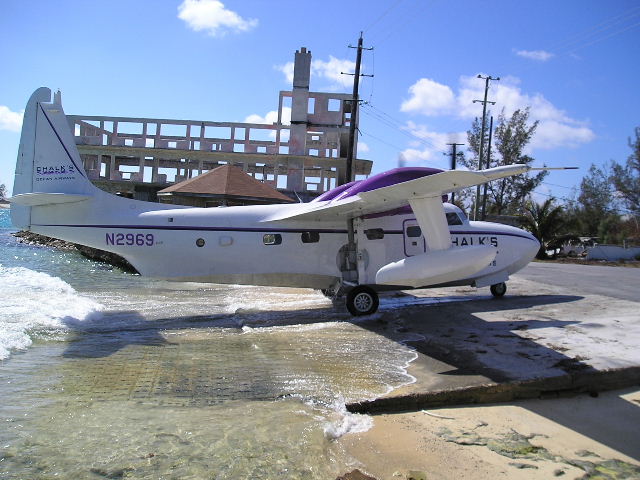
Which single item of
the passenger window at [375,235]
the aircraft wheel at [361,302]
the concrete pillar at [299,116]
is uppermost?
the concrete pillar at [299,116]

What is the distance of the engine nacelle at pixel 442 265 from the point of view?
909 cm

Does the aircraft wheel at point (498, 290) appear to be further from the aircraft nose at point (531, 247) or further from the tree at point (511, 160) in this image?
the tree at point (511, 160)

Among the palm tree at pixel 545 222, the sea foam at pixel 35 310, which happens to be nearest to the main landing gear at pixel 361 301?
the sea foam at pixel 35 310

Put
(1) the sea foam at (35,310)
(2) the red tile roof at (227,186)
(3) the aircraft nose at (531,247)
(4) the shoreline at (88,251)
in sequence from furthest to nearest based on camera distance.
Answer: (4) the shoreline at (88,251) < (2) the red tile roof at (227,186) < (3) the aircraft nose at (531,247) < (1) the sea foam at (35,310)

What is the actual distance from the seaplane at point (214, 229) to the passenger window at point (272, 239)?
0.9 inches

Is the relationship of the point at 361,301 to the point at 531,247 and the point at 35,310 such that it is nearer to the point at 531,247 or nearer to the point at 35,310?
the point at 531,247

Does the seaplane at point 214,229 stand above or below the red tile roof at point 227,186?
→ below

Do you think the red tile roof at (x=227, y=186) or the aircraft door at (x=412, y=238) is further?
the red tile roof at (x=227, y=186)

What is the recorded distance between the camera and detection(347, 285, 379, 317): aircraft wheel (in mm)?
10789

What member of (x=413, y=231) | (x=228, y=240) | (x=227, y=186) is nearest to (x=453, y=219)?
(x=413, y=231)

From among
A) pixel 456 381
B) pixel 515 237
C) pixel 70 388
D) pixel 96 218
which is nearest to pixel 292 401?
pixel 456 381

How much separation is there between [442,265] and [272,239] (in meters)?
4.03

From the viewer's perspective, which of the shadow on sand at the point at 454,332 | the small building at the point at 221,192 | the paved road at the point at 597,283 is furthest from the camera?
the small building at the point at 221,192

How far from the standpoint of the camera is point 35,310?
10688 millimetres
